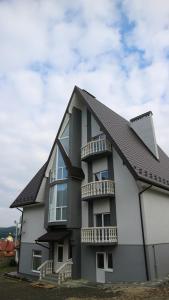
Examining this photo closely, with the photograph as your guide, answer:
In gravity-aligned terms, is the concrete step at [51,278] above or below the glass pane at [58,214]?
below

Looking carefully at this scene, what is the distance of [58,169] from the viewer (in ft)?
53.0

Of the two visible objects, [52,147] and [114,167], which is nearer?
[114,167]

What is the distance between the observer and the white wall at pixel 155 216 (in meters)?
11.8

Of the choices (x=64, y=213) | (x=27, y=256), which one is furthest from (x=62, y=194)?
(x=27, y=256)

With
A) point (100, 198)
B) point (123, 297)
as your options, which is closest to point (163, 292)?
point (123, 297)

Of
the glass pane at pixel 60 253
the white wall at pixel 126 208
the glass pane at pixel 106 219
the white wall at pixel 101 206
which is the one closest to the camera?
the white wall at pixel 126 208

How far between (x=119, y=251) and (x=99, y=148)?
5.94m

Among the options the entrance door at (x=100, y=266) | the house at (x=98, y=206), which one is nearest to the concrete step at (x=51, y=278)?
the house at (x=98, y=206)

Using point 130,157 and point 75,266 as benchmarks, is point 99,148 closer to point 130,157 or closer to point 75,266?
point 130,157

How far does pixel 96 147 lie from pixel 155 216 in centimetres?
528

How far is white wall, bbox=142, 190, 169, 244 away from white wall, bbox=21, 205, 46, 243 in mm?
8258

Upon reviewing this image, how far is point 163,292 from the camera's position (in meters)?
9.09

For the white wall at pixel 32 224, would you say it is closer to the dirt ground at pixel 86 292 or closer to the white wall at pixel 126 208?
the dirt ground at pixel 86 292

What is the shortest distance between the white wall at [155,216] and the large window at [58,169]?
5618mm
